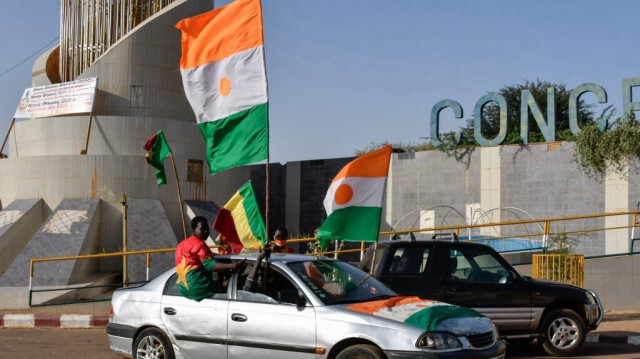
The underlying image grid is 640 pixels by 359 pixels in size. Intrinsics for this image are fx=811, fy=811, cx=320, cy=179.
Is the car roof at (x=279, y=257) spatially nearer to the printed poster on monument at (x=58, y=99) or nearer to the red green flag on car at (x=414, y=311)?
the red green flag on car at (x=414, y=311)

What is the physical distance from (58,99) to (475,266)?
63.8 feet

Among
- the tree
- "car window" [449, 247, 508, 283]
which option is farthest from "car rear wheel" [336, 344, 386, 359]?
the tree

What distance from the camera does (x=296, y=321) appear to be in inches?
331

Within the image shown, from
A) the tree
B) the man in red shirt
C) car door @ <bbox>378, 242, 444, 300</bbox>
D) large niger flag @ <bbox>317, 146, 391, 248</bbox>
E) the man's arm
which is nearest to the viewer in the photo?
the man's arm

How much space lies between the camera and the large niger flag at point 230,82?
10.3m

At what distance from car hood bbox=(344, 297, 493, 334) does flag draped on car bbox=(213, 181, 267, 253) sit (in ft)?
7.28

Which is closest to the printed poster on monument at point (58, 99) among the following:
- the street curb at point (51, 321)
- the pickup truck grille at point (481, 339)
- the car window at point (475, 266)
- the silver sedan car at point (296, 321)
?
the street curb at point (51, 321)

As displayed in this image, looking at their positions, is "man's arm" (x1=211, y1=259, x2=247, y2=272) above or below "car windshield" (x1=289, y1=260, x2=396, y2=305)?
above

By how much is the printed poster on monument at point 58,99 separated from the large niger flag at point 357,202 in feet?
54.5

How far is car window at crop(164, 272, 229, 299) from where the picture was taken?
30.0ft

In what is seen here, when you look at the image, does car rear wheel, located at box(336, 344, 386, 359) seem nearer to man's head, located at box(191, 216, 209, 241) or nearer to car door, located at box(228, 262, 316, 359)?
car door, located at box(228, 262, 316, 359)

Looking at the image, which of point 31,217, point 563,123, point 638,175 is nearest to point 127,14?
point 31,217

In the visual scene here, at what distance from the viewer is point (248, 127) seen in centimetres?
1030

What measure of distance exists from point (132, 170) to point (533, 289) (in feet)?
55.3
